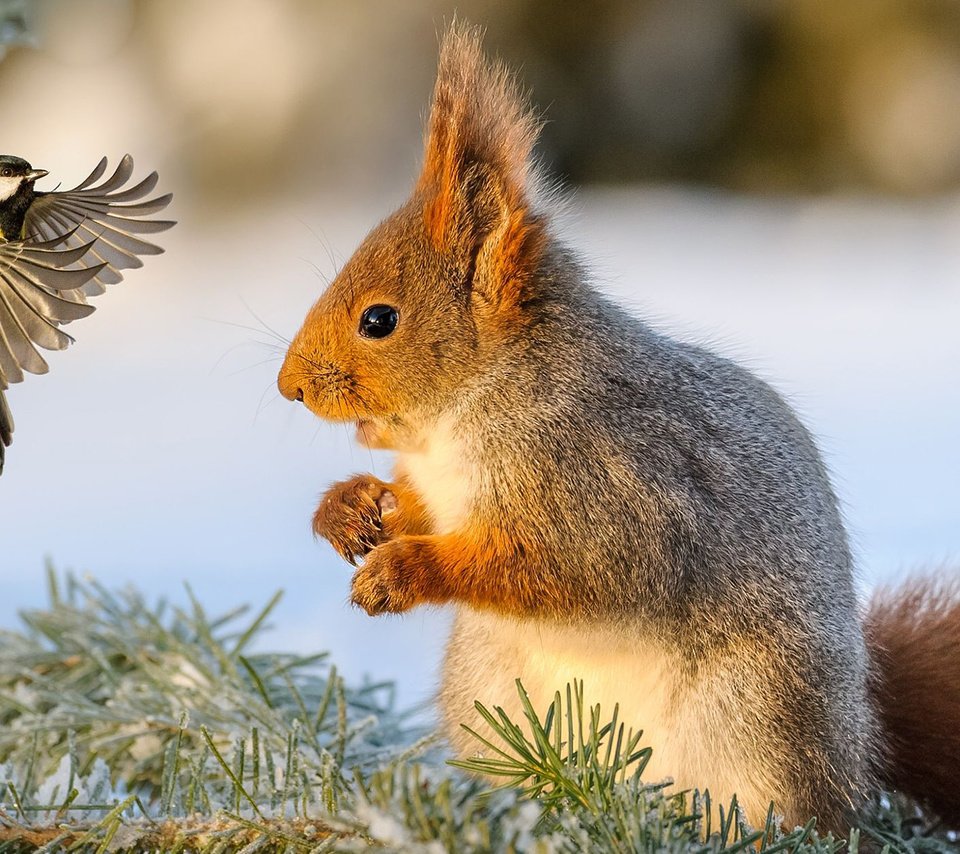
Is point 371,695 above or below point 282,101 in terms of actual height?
below

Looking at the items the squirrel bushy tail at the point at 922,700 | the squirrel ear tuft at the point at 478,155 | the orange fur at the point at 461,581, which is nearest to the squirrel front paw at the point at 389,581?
the orange fur at the point at 461,581

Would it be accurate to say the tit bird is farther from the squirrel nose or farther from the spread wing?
the squirrel nose

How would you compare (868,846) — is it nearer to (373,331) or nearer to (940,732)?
(940,732)

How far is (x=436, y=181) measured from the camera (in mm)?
959

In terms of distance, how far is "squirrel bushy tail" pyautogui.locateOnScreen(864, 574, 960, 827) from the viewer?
94 cm

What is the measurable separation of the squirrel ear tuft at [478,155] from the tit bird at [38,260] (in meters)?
0.24

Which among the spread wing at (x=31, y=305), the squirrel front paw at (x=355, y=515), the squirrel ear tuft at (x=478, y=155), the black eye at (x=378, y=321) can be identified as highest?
the squirrel ear tuft at (x=478, y=155)

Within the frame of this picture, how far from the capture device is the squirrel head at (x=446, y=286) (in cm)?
92

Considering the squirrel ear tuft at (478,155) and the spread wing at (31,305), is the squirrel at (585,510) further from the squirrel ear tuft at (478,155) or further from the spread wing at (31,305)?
the spread wing at (31,305)

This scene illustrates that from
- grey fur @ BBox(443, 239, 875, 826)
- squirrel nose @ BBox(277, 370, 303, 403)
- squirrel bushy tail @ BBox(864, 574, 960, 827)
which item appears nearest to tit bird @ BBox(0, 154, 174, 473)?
squirrel nose @ BBox(277, 370, 303, 403)

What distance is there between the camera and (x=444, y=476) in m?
0.92

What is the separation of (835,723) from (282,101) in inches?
77.3

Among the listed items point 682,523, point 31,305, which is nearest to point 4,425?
point 31,305

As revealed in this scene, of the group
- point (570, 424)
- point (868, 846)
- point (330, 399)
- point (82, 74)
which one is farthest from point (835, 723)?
point (82, 74)
